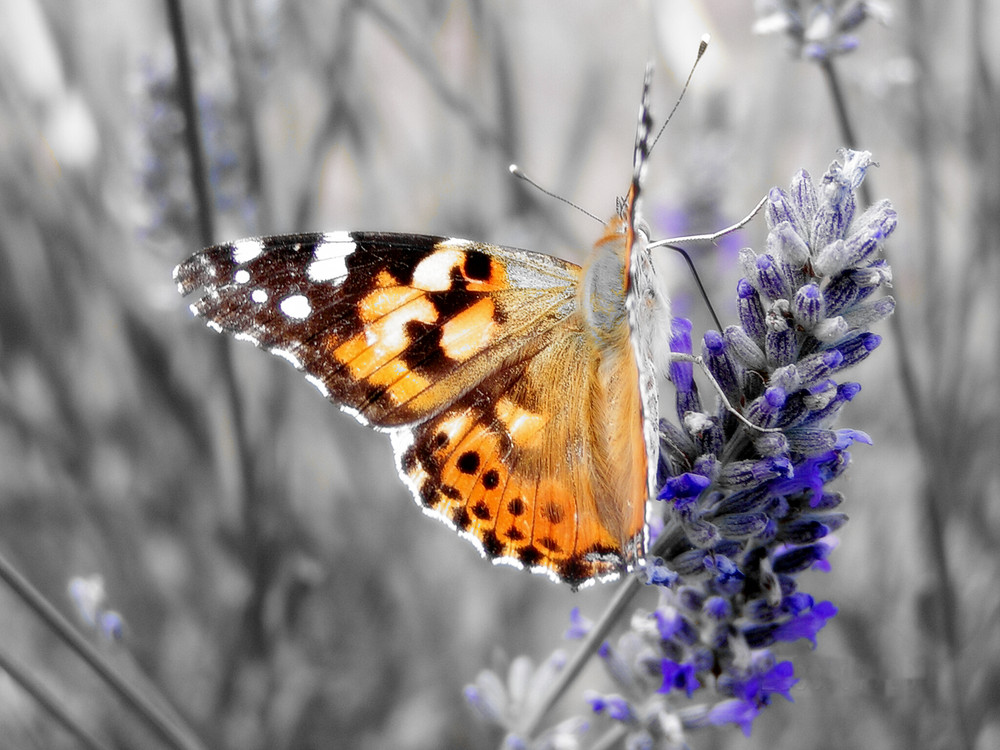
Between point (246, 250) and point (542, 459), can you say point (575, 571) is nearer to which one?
point (542, 459)

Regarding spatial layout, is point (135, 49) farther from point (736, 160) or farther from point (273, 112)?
point (736, 160)

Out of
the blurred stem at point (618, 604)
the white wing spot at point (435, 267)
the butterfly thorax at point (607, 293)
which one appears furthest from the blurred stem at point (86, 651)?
the butterfly thorax at point (607, 293)

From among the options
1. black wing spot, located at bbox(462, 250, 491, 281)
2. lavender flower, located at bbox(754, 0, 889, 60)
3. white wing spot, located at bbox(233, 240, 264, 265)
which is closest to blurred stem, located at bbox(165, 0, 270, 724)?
white wing spot, located at bbox(233, 240, 264, 265)

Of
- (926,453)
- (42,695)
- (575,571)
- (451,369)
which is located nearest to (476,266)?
(451,369)

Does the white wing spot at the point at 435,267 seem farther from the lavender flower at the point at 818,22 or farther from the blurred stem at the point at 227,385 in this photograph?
the lavender flower at the point at 818,22

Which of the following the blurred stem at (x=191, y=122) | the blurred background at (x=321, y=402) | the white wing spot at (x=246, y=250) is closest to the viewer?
the white wing spot at (x=246, y=250)
